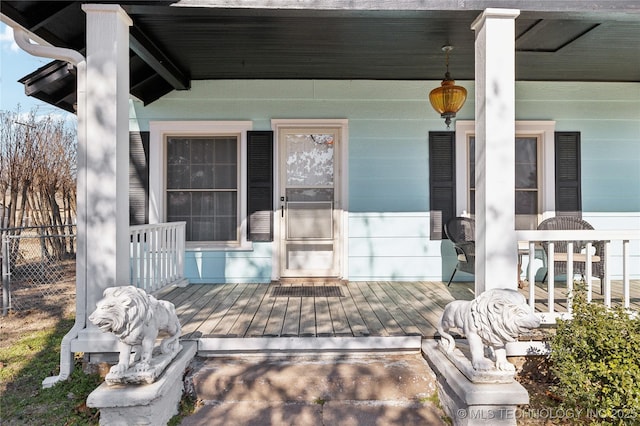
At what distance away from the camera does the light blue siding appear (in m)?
4.68

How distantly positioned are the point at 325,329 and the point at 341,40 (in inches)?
98.6

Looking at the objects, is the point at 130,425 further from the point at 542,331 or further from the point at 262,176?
the point at 262,176

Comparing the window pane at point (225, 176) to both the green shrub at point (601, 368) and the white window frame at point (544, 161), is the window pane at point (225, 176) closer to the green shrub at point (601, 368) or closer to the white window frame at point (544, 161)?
the white window frame at point (544, 161)

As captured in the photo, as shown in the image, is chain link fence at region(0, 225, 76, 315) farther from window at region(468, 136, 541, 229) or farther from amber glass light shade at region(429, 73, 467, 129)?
window at region(468, 136, 541, 229)

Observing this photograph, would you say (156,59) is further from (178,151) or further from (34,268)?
(34,268)

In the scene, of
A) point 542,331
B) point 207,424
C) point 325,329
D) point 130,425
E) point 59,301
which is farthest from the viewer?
point 59,301

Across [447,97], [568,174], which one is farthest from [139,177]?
[568,174]

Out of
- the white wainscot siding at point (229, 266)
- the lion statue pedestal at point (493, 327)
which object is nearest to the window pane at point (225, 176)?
the white wainscot siding at point (229, 266)

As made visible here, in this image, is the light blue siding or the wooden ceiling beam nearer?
the wooden ceiling beam

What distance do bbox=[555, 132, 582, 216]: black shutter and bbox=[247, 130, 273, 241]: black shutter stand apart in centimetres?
347

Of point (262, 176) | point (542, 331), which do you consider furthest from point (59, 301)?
point (542, 331)

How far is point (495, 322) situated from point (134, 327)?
1.91m

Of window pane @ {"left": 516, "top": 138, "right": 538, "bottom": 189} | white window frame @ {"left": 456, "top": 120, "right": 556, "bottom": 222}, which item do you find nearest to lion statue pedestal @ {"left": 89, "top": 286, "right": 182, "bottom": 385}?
white window frame @ {"left": 456, "top": 120, "right": 556, "bottom": 222}

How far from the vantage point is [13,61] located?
8438 mm
